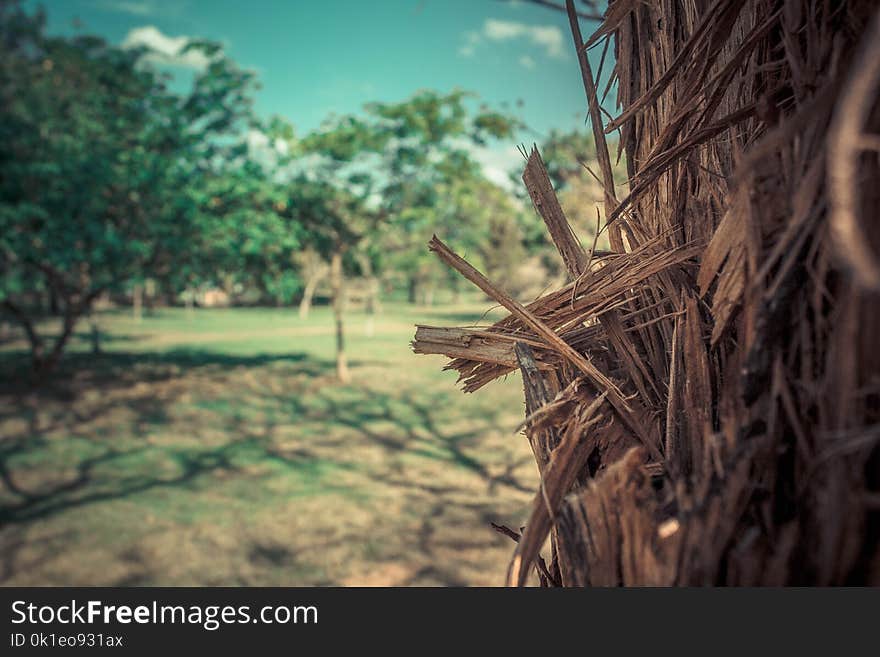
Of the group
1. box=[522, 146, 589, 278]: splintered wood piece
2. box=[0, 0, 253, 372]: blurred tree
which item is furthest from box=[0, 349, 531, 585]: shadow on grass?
box=[522, 146, 589, 278]: splintered wood piece

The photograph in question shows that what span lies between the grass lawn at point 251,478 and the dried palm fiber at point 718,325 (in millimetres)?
5766

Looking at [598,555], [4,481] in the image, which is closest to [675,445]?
[598,555]

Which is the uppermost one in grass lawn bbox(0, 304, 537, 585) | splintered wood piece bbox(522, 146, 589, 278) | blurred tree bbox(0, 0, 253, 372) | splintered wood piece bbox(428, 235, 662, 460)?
blurred tree bbox(0, 0, 253, 372)

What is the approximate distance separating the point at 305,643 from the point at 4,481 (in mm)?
10687

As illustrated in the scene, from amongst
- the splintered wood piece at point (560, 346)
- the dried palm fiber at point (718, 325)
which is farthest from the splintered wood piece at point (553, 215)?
the splintered wood piece at point (560, 346)

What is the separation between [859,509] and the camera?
→ 21.4 inches

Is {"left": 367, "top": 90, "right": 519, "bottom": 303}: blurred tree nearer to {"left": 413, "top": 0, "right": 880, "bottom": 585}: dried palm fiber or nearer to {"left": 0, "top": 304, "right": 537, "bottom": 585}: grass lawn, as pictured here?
{"left": 0, "top": 304, "right": 537, "bottom": 585}: grass lawn

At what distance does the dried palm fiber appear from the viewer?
551 mm

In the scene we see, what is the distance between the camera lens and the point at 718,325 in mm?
734

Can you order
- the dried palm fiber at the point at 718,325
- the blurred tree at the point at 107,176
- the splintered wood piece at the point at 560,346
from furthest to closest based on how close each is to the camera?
the blurred tree at the point at 107,176 < the splintered wood piece at the point at 560,346 < the dried palm fiber at the point at 718,325

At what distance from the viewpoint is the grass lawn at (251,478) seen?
650 cm

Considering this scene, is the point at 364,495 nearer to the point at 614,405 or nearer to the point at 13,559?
the point at 13,559

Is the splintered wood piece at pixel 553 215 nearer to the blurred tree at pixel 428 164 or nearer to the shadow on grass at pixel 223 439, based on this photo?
the shadow on grass at pixel 223 439

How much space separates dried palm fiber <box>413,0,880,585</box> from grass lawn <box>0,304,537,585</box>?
18.9 ft
